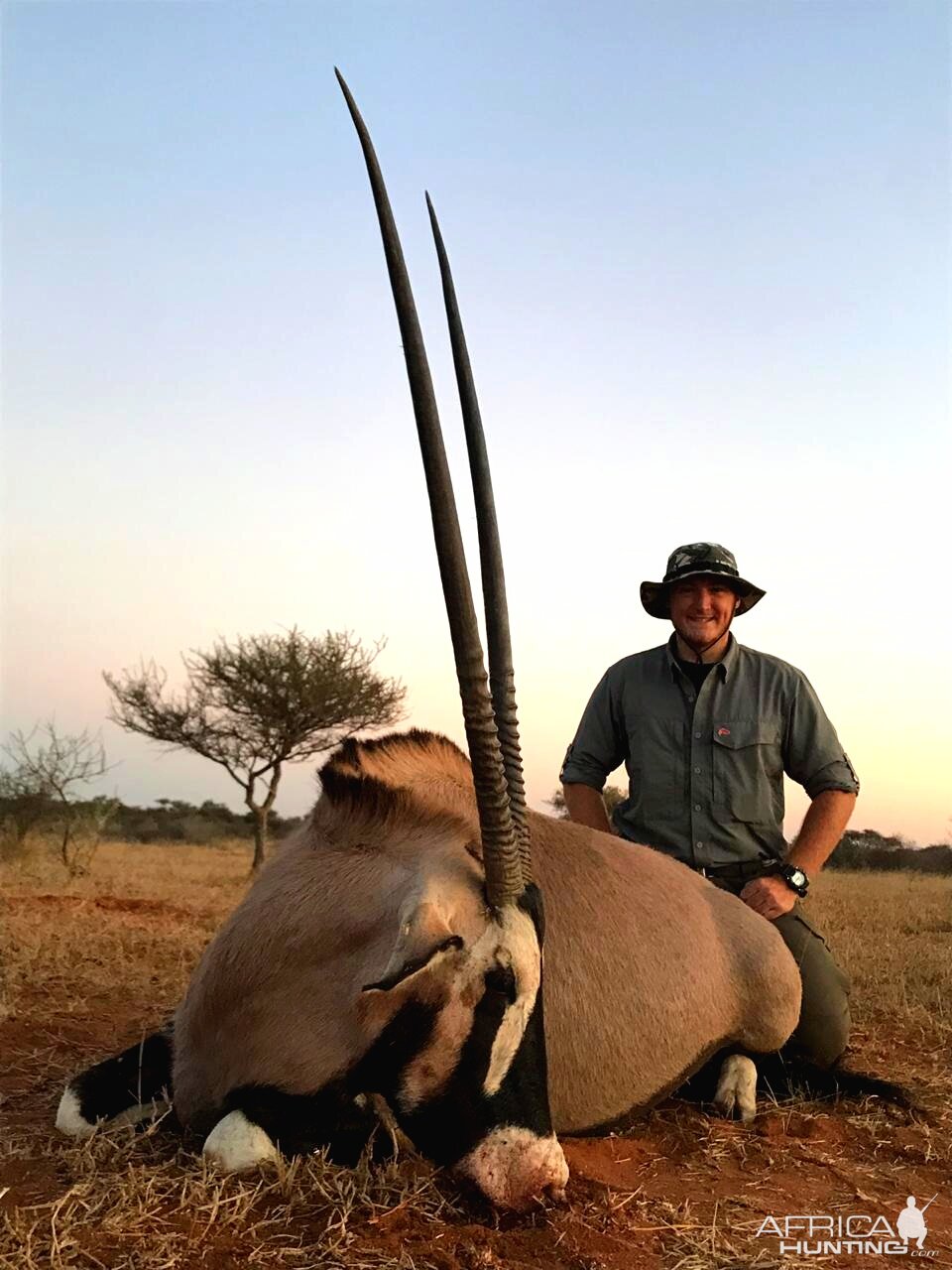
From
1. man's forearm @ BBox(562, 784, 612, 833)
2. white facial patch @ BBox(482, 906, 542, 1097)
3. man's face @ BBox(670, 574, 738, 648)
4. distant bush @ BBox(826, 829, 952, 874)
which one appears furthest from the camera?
distant bush @ BBox(826, 829, 952, 874)

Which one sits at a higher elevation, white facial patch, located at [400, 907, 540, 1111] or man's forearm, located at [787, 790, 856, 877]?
man's forearm, located at [787, 790, 856, 877]

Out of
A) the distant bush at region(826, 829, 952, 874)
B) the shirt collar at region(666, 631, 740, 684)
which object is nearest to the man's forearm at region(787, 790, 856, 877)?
the shirt collar at region(666, 631, 740, 684)

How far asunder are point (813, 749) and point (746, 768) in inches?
11.5

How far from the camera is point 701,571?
14.3 ft

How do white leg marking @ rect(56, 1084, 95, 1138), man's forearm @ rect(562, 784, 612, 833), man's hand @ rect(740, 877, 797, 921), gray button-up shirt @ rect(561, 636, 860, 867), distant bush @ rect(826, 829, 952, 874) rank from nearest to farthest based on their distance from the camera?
white leg marking @ rect(56, 1084, 95, 1138), man's hand @ rect(740, 877, 797, 921), gray button-up shirt @ rect(561, 636, 860, 867), man's forearm @ rect(562, 784, 612, 833), distant bush @ rect(826, 829, 952, 874)

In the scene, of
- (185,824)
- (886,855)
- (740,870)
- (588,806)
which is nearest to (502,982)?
(740,870)

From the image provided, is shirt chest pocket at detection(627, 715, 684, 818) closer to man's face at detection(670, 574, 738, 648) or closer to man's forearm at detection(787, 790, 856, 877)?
Result: man's face at detection(670, 574, 738, 648)

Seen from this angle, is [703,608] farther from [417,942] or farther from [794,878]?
[417,942]

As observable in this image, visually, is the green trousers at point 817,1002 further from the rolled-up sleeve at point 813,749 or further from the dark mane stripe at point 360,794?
the dark mane stripe at point 360,794

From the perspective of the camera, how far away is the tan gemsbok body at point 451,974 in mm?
2293

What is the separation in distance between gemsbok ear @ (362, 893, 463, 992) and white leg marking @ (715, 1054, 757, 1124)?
1.58 m

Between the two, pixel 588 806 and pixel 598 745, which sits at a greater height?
pixel 598 745

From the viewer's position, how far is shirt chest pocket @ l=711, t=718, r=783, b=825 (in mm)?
4305

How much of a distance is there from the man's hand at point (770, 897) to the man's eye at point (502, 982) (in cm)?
194
